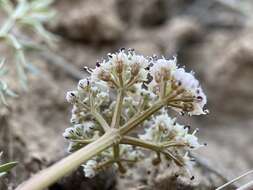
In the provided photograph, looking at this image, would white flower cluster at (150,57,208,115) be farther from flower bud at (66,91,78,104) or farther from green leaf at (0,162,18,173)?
green leaf at (0,162,18,173)

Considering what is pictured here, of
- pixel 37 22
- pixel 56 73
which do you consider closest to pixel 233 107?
pixel 56 73

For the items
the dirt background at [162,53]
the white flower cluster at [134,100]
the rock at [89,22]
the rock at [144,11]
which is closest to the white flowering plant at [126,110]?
the white flower cluster at [134,100]

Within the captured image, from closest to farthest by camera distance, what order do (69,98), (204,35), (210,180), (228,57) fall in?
(69,98) < (210,180) < (228,57) < (204,35)

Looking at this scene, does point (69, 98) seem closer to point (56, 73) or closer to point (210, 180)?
point (210, 180)

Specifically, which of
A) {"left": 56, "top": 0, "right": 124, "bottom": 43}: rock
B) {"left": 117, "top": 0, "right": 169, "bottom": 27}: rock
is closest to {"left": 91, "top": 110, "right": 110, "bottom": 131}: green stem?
{"left": 56, "top": 0, "right": 124, "bottom": 43}: rock

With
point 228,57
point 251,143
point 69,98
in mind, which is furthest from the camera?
point 228,57

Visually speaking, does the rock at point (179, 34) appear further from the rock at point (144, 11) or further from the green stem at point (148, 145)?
the green stem at point (148, 145)

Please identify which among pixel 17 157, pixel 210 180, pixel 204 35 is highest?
pixel 204 35

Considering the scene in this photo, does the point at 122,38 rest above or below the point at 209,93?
above
